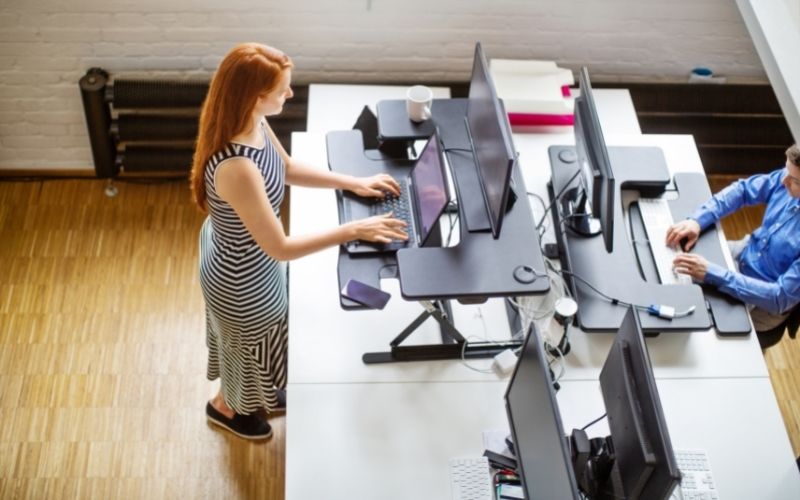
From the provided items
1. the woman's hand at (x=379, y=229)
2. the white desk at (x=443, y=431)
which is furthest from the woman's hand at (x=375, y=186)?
the white desk at (x=443, y=431)

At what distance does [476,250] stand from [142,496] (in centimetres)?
158

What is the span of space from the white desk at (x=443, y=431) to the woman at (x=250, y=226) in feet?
1.10

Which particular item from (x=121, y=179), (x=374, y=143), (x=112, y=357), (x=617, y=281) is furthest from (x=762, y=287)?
(x=121, y=179)

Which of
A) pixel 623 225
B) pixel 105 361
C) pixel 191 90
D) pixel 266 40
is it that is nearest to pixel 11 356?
pixel 105 361

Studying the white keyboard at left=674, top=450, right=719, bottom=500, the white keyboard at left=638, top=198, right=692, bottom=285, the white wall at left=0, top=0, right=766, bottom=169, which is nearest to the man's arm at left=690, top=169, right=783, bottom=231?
the white keyboard at left=638, top=198, right=692, bottom=285

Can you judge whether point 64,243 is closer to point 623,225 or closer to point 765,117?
point 623,225

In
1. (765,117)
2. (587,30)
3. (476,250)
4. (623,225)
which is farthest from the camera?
(765,117)

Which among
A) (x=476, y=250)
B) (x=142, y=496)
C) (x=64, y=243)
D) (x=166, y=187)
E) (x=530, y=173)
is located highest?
(x=166, y=187)

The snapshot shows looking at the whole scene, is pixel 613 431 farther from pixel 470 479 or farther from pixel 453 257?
pixel 453 257

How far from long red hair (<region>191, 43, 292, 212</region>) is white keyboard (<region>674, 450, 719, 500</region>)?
5.12ft

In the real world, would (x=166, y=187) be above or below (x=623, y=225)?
above

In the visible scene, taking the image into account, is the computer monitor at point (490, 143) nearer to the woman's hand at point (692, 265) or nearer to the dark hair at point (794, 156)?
the woman's hand at point (692, 265)

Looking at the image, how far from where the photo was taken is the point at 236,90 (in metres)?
2.25

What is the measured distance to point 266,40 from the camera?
353cm
